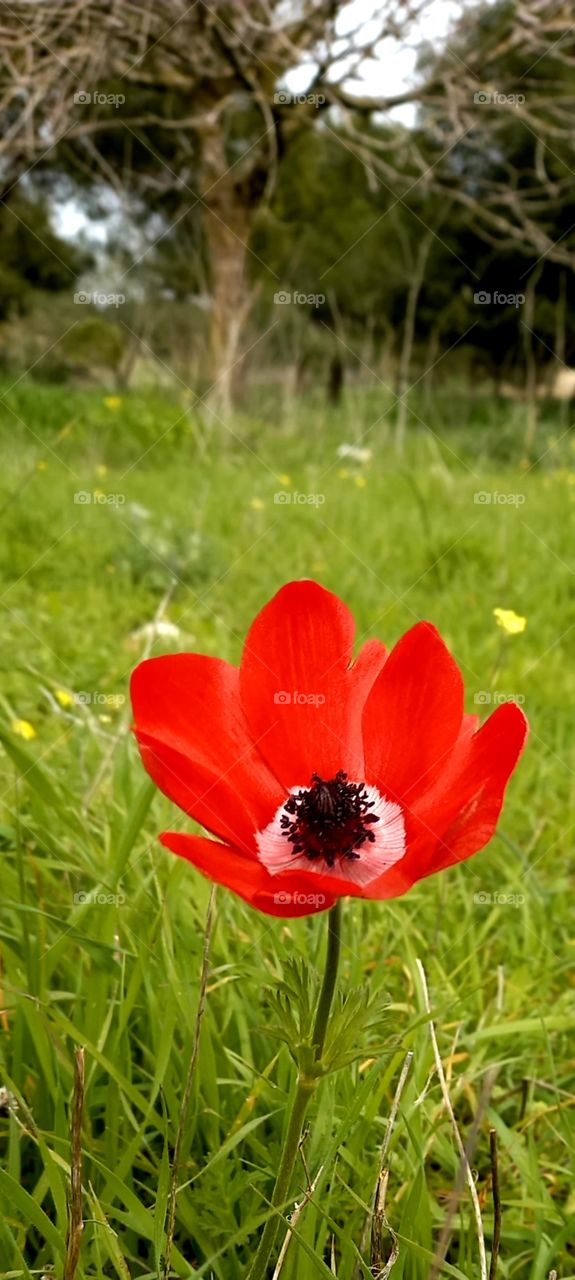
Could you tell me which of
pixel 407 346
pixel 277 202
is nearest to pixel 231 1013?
pixel 407 346

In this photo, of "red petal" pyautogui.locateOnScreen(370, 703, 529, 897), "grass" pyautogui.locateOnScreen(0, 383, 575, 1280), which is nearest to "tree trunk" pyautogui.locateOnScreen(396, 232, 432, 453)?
"grass" pyautogui.locateOnScreen(0, 383, 575, 1280)

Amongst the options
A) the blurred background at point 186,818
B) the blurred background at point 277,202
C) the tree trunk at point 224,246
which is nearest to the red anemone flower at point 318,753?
the blurred background at point 186,818

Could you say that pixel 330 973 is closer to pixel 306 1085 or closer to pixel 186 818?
pixel 306 1085

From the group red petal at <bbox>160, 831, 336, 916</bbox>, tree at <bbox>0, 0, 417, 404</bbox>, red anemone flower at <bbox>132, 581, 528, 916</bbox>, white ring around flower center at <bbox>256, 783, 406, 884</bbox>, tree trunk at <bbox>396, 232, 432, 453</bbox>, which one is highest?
tree at <bbox>0, 0, 417, 404</bbox>

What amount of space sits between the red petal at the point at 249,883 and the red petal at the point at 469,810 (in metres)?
0.04

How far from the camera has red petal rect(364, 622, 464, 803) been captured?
663 mm

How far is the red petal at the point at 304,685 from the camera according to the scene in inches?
27.4

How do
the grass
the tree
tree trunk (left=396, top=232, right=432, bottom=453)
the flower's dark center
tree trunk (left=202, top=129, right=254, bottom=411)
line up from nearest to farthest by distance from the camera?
the flower's dark center
the grass
tree trunk (left=396, top=232, right=432, bottom=453)
the tree
tree trunk (left=202, top=129, right=254, bottom=411)

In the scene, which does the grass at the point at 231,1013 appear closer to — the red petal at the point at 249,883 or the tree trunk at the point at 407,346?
the red petal at the point at 249,883

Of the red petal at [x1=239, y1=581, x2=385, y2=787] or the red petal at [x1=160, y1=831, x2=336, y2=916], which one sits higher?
the red petal at [x1=239, y1=581, x2=385, y2=787]

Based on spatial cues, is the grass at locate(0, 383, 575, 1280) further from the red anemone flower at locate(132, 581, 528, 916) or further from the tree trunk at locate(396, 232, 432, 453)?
Result: the tree trunk at locate(396, 232, 432, 453)

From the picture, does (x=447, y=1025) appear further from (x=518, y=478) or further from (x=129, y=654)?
(x=518, y=478)

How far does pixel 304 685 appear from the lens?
724 millimetres

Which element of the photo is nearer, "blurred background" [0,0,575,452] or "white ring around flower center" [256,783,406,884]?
"white ring around flower center" [256,783,406,884]
